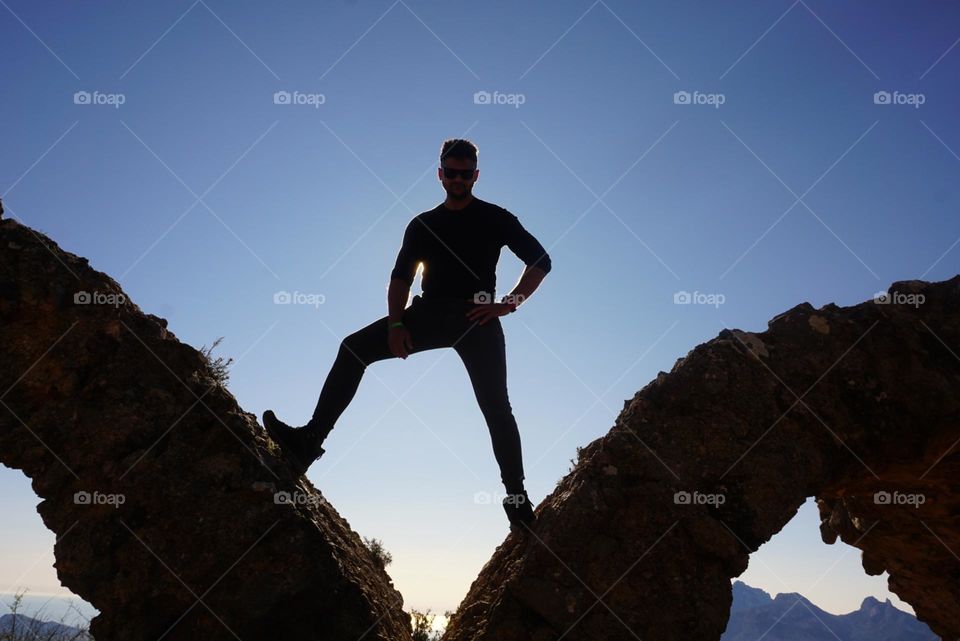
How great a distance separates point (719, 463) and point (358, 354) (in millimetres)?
2760

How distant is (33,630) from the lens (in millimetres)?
5949

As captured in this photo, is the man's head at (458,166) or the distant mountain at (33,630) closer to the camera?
the man's head at (458,166)

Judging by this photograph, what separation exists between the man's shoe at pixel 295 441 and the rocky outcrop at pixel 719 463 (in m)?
1.67

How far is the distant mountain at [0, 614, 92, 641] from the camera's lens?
580cm

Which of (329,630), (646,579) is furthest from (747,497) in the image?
(329,630)

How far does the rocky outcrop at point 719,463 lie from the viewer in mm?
4289

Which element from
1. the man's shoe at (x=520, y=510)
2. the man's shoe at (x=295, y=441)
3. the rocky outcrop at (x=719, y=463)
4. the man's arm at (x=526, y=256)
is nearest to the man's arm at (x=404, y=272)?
the man's arm at (x=526, y=256)

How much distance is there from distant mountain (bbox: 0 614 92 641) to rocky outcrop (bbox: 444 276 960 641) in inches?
143

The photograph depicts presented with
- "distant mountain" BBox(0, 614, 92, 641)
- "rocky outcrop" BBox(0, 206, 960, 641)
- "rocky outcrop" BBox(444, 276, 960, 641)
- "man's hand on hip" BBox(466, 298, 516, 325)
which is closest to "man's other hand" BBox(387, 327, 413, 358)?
"man's hand on hip" BBox(466, 298, 516, 325)

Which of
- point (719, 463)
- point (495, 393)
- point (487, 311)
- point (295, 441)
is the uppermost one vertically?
point (719, 463)

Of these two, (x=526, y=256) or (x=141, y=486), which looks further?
(x=526, y=256)

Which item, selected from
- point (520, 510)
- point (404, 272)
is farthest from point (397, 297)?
point (520, 510)

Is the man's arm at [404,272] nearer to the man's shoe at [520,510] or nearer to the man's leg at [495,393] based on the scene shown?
the man's leg at [495,393]

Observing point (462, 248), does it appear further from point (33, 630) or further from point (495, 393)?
point (33, 630)
